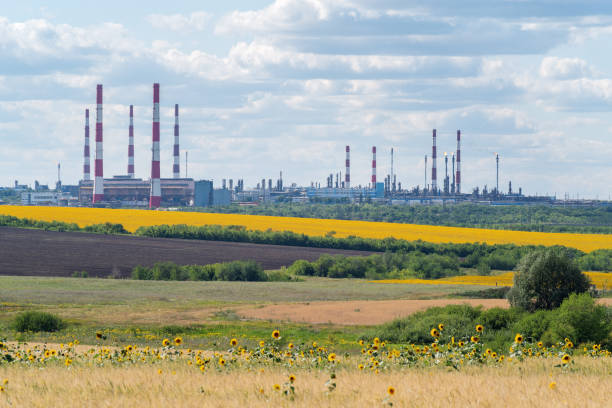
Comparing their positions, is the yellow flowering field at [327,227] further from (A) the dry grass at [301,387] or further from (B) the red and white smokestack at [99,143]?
(A) the dry grass at [301,387]

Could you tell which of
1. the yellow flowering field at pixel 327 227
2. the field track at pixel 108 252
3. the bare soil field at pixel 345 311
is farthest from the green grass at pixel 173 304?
the yellow flowering field at pixel 327 227

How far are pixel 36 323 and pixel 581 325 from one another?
20.7 meters

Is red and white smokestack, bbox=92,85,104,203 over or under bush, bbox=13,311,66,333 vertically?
over

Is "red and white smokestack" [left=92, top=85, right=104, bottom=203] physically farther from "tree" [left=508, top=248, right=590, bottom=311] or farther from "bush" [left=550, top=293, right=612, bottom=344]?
"bush" [left=550, top=293, right=612, bottom=344]

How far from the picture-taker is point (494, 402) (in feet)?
39.5

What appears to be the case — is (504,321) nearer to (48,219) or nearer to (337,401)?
(337,401)

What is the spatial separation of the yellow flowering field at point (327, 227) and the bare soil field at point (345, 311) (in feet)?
164

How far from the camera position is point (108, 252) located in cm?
8231

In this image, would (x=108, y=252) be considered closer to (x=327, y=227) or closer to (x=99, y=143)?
(x=327, y=227)

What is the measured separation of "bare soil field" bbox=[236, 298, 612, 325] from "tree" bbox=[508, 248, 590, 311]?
554cm

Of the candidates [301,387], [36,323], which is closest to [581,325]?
[301,387]

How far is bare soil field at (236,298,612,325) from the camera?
41000mm

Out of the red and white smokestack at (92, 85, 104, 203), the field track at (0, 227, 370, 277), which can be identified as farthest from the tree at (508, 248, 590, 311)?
the red and white smokestack at (92, 85, 104, 203)

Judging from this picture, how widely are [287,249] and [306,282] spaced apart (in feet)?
84.4
